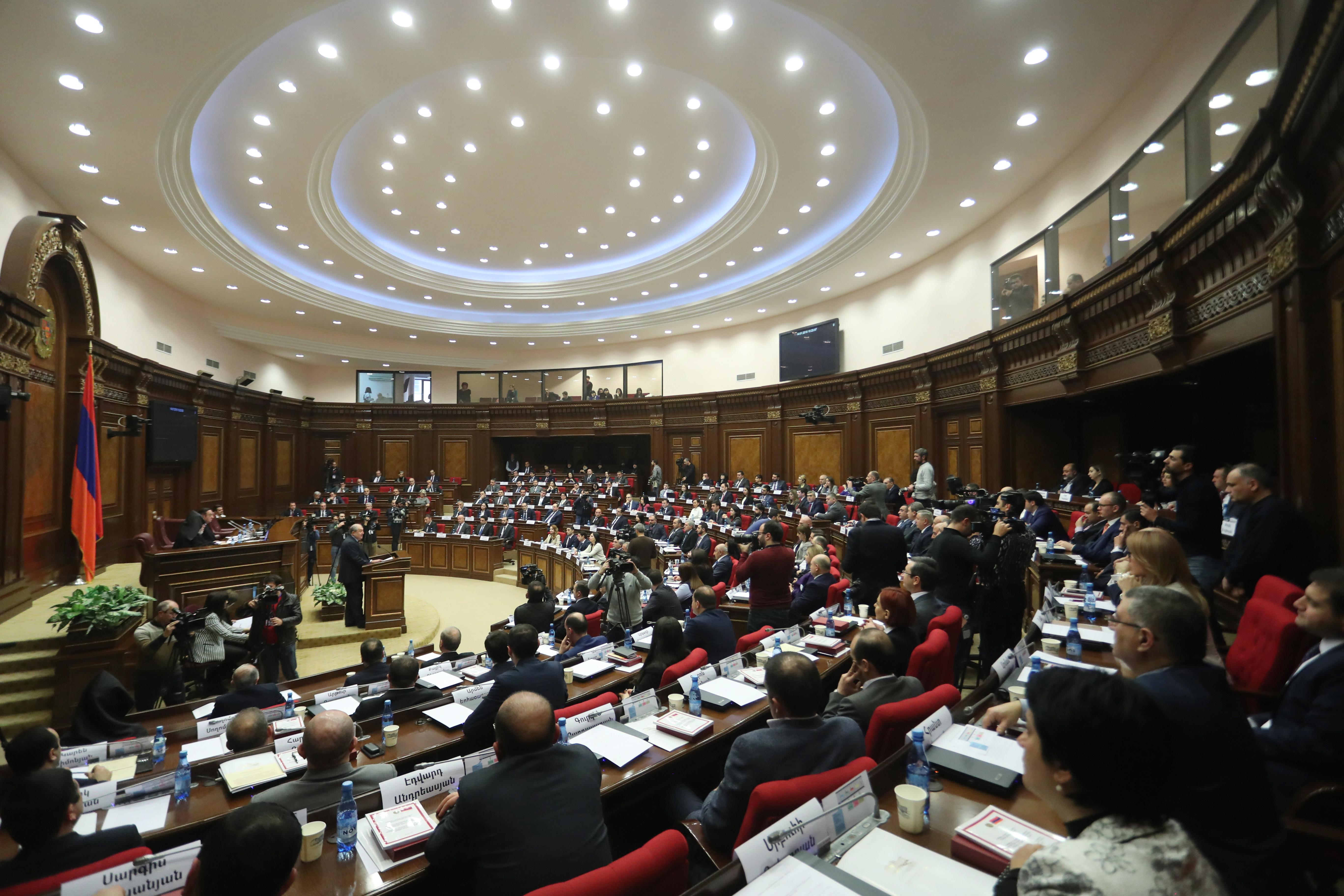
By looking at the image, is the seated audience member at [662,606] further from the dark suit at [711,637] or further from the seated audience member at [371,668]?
the seated audience member at [371,668]

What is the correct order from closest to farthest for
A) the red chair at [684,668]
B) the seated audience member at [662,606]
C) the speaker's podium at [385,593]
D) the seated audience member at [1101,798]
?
1. the seated audience member at [1101,798]
2. the red chair at [684,668]
3. the seated audience member at [662,606]
4. the speaker's podium at [385,593]

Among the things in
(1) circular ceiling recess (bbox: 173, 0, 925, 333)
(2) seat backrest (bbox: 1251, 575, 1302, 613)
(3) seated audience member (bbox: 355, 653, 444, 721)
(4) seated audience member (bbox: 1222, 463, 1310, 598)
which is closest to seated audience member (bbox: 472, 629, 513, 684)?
(3) seated audience member (bbox: 355, 653, 444, 721)

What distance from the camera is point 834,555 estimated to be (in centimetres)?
666

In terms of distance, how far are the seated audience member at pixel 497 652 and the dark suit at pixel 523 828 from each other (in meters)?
1.89

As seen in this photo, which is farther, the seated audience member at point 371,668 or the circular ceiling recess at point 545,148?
the circular ceiling recess at point 545,148

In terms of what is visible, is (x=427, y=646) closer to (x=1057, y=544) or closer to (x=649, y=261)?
(x=1057, y=544)

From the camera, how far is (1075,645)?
10.2 ft

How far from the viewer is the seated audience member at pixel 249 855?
1407 millimetres

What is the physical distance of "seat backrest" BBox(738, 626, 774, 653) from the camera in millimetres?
4035

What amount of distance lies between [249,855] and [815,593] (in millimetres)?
4281

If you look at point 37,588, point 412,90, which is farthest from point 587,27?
point 37,588

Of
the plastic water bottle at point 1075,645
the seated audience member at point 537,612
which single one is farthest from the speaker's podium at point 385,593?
the plastic water bottle at point 1075,645

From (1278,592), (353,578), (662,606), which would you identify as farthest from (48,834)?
(353,578)

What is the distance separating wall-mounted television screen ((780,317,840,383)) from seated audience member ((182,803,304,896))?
42.7 ft
